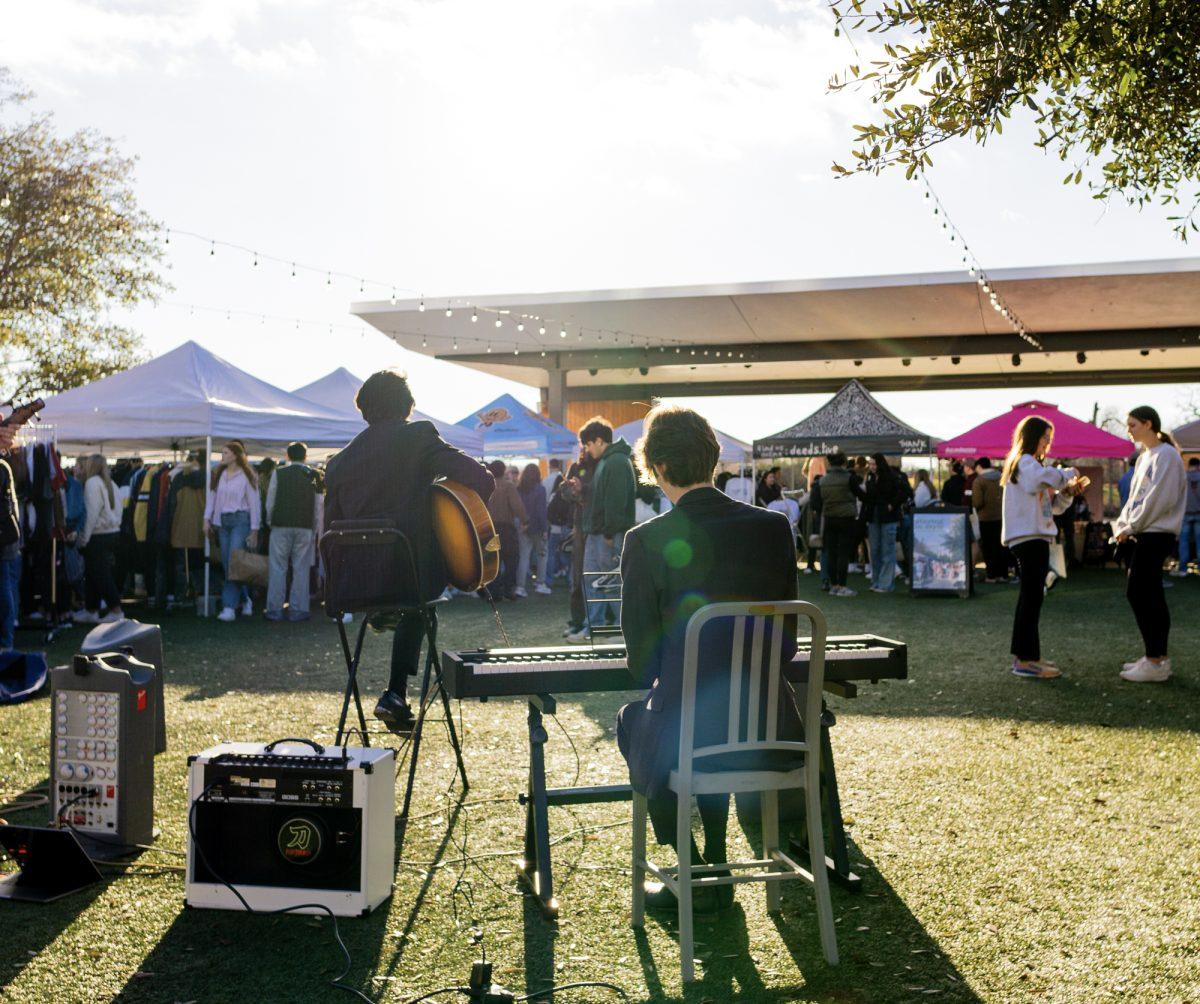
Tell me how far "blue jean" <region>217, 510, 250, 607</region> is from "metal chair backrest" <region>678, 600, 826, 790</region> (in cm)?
902

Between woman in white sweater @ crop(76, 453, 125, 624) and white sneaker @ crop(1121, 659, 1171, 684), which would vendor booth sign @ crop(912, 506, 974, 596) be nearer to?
white sneaker @ crop(1121, 659, 1171, 684)

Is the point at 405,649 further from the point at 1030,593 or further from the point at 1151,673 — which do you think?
the point at 1151,673

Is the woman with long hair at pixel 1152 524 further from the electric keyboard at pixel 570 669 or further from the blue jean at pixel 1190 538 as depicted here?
the blue jean at pixel 1190 538

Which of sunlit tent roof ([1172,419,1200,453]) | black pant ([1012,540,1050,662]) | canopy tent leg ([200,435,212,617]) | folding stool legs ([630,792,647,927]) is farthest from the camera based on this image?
sunlit tent roof ([1172,419,1200,453])

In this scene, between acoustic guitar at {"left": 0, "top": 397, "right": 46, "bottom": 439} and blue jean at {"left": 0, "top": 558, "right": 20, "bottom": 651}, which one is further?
blue jean at {"left": 0, "top": 558, "right": 20, "bottom": 651}

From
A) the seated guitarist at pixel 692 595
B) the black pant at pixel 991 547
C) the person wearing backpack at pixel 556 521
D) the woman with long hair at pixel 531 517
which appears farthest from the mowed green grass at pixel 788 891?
the black pant at pixel 991 547

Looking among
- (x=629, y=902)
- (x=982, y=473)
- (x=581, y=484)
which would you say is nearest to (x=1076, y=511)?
(x=982, y=473)

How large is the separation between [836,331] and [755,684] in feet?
73.8

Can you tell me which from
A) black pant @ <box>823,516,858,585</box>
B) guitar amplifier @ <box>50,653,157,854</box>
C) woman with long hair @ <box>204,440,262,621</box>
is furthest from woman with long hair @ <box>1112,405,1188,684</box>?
woman with long hair @ <box>204,440,262,621</box>

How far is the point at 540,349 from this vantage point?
1071 inches

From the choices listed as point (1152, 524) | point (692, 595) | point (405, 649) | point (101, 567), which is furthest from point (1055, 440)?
point (692, 595)

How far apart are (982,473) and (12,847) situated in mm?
13873

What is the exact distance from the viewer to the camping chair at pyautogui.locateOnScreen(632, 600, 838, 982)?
281cm

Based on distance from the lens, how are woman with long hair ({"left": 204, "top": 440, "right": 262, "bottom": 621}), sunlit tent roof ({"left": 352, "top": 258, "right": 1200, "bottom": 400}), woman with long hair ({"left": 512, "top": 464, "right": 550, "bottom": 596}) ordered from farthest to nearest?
sunlit tent roof ({"left": 352, "top": 258, "right": 1200, "bottom": 400})
woman with long hair ({"left": 512, "top": 464, "right": 550, "bottom": 596})
woman with long hair ({"left": 204, "top": 440, "right": 262, "bottom": 621})
